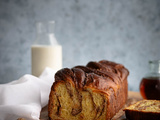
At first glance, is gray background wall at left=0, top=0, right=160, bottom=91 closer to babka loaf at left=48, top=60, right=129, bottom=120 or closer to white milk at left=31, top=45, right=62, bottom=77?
white milk at left=31, top=45, right=62, bottom=77

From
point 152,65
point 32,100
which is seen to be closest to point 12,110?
point 32,100

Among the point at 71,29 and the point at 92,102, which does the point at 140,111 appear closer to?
the point at 92,102

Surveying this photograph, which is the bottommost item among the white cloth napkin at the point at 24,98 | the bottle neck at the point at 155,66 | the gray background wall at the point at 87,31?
the white cloth napkin at the point at 24,98

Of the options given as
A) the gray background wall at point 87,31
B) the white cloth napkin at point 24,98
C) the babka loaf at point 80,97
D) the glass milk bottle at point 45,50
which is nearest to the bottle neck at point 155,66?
the babka loaf at point 80,97

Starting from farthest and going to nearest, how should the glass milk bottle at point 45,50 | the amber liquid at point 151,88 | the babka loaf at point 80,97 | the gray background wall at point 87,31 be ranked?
the gray background wall at point 87,31 → the glass milk bottle at point 45,50 → the amber liquid at point 151,88 → the babka loaf at point 80,97

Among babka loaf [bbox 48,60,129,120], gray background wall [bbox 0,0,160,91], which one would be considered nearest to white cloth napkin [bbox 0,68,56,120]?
babka loaf [bbox 48,60,129,120]

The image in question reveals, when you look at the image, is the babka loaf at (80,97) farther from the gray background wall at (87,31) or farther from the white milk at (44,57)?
the gray background wall at (87,31)

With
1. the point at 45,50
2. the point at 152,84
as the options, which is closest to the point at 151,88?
the point at 152,84
